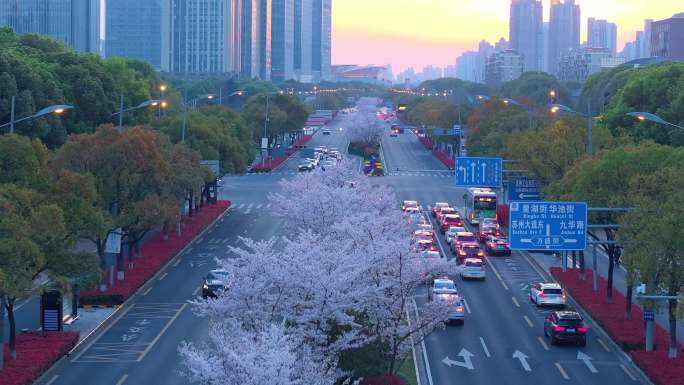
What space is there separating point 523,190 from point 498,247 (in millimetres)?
4599

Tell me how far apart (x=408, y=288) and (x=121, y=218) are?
17.2 meters

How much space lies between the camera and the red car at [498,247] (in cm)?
5197

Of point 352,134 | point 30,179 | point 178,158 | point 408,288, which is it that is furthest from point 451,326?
point 352,134

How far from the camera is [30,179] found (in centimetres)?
3055

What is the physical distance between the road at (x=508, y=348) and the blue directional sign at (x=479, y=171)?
5495mm

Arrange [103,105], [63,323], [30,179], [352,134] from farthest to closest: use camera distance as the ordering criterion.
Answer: [352,134] < [103,105] < [63,323] < [30,179]

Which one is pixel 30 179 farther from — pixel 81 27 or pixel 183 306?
pixel 81 27

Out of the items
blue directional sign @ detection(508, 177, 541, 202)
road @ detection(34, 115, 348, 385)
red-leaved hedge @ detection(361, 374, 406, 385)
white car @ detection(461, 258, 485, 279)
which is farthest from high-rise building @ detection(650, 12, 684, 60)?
red-leaved hedge @ detection(361, 374, 406, 385)

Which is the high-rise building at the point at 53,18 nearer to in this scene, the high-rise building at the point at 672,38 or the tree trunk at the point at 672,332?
the high-rise building at the point at 672,38

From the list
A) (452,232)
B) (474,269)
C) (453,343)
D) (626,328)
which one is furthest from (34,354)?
(452,232)

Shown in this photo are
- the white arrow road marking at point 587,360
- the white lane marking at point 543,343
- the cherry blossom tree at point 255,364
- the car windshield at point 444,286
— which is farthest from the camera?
the car windshield at point 444,286

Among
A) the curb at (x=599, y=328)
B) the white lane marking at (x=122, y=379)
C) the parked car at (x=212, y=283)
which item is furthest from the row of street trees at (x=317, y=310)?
the parked car at (x=212, y=283)

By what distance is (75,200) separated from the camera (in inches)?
1225

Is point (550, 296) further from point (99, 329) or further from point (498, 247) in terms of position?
point (99, 329)
